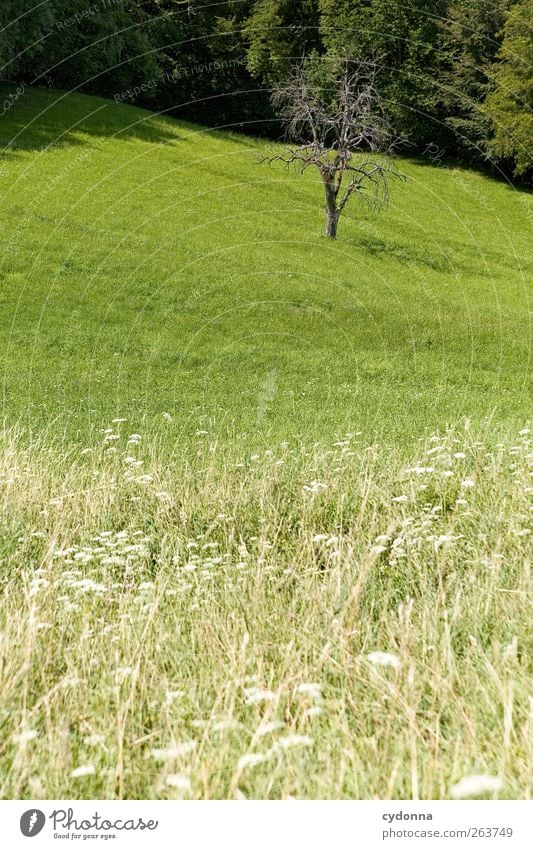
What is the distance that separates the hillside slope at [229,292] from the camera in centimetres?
1346

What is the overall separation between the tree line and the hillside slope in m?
2.71

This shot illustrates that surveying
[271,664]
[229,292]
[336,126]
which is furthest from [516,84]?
[271,664]

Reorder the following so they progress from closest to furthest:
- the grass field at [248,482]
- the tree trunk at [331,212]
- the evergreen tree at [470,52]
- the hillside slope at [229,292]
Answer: the grass field at [248,482] → the hillside slope at [229,292] → the tree trunk at [331,212] → the evergreen tree at [470,52]

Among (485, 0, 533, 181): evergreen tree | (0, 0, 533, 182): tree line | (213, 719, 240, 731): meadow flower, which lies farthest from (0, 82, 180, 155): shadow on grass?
(213, 719, 240, 731): meadow flower

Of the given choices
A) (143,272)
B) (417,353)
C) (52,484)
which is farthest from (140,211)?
(52,484)

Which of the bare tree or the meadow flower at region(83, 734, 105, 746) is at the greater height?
the bare tree

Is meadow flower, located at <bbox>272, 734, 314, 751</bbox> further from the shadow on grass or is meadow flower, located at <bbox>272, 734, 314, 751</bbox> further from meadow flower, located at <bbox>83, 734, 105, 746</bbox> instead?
the shadow on grass

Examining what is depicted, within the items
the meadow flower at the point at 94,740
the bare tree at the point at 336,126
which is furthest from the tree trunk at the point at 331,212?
the meadow flower at the point at 94,740

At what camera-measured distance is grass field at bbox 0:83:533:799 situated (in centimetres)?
318

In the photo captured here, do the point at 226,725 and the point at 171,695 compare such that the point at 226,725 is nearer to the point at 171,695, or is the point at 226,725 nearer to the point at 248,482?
the point at 171,695

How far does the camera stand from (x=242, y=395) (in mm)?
13883

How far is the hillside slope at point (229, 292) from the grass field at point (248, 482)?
10 cm

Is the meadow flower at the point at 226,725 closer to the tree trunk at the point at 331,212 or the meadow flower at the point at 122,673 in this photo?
the meadow flower at the point at 122,673

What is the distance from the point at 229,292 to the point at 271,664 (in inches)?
676
